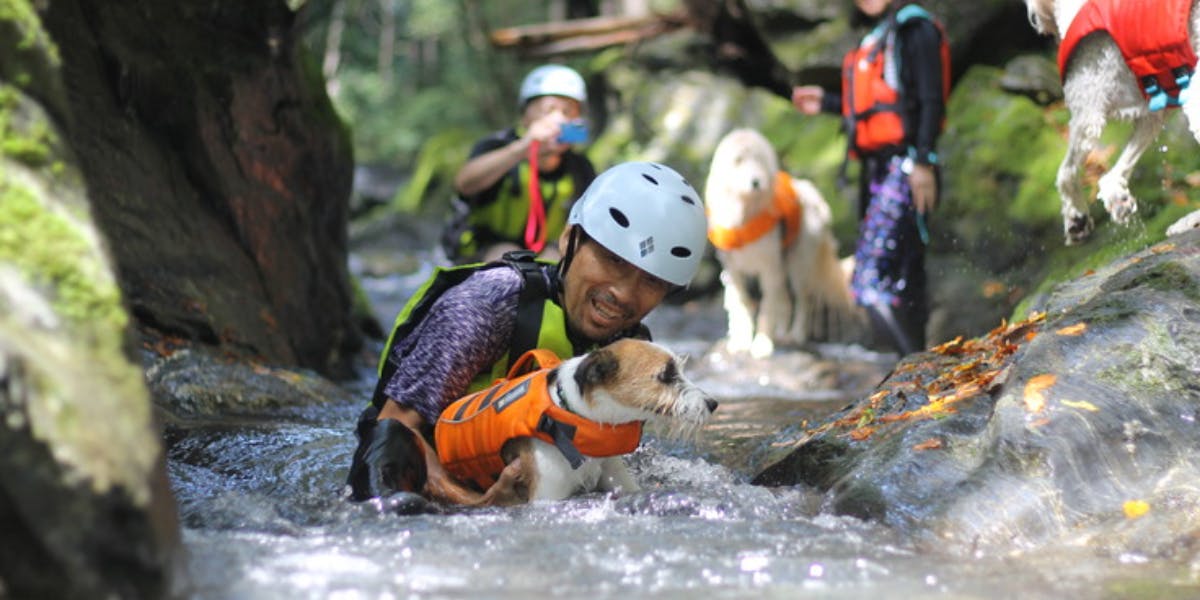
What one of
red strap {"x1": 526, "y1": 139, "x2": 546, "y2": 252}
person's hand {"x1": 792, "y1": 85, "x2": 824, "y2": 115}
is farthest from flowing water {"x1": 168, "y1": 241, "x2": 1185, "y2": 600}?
person's hand {"x1": 792, "y1": 85, "x2": 824, "y2": 115}

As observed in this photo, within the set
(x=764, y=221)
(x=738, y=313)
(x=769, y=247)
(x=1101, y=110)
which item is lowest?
(x=738, y=313)

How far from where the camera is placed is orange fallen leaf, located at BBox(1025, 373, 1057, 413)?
3.88 meters

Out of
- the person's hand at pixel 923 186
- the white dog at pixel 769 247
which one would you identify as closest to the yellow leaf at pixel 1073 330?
the person's hand at pixel 923 186

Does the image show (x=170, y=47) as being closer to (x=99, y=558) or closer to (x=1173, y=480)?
(x=99, y=558)

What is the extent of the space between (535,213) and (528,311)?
11.8 feet

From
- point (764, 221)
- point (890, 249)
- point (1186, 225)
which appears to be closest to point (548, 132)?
point (890, 249)

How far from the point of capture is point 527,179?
815cm

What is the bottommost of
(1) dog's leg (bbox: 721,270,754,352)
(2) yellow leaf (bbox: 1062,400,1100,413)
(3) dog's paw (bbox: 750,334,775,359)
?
(3) dog's paw (bbox: 750,334,775,359)

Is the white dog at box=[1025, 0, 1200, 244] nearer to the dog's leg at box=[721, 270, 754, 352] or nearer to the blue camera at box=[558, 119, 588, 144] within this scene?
the blue camera at box=[558, 119, 588, 144]

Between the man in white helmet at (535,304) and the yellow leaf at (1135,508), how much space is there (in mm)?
1809

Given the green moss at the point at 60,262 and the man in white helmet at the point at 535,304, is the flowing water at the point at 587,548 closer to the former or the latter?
the man in white helmet at the point at 535,304

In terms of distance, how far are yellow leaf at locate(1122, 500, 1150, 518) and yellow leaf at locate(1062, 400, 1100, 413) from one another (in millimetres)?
395

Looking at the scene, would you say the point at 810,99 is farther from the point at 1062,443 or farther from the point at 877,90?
the point at 1062,443

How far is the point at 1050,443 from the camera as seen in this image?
12.2 feet
